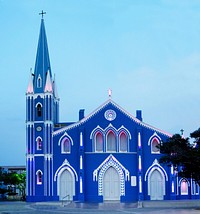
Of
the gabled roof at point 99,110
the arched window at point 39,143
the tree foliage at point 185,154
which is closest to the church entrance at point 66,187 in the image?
the arched window at point 39,143

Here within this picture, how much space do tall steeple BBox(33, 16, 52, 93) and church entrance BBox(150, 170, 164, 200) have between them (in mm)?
15982

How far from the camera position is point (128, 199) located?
181ft

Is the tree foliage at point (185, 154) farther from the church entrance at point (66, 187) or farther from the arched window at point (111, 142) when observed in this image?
the church entrance at point (66, 187)

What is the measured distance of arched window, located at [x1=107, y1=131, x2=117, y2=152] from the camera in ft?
184

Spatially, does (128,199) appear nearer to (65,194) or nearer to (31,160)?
(65,194)

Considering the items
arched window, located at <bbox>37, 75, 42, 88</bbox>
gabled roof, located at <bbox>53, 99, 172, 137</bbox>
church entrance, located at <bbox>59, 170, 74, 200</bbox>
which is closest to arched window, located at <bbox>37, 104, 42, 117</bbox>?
arched window, located at <bbox>37, 75, 42, 88</bbox>

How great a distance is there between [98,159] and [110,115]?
5137 millimetres

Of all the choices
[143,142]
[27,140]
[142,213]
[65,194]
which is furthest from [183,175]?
[27,140]

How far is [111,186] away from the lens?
55.5 m

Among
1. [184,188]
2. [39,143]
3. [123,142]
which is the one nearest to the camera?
[39,143]

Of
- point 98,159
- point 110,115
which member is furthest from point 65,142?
point 110,115

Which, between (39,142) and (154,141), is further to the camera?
(154,141)

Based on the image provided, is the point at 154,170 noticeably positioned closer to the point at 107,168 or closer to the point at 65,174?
the point at 107,168

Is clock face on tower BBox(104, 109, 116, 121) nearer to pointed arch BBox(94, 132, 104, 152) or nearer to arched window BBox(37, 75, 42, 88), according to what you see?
pointed arch BBox(94, 132, 104, 152)
